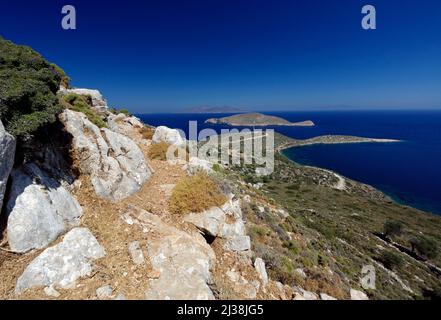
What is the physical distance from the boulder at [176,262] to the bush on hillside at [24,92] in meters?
4.57

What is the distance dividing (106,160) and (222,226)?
5.55 m

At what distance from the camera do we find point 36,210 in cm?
693

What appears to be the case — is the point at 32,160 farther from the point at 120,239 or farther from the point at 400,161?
the point at 400,161

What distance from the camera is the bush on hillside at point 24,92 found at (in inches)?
279

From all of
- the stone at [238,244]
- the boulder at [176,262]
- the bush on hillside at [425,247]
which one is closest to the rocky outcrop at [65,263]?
the boulder at [176,262]

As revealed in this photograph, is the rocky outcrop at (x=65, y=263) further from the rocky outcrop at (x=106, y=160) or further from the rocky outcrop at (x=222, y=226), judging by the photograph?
the rocky outcrop at (x=222, y=226)

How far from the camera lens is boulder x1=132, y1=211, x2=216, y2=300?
6379 mm

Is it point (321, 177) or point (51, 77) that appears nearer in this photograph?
point (51, 77)

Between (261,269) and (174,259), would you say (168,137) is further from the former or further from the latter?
(261,269)

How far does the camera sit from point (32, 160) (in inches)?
310

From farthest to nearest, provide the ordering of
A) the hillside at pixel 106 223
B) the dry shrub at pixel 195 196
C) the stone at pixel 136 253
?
the dry shrub at pixel 195 196
the stone at pixel 136 253
the hillside at pixel 106 223

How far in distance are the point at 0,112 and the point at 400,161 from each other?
7804 inches

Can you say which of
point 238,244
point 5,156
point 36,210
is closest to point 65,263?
point 36,210
